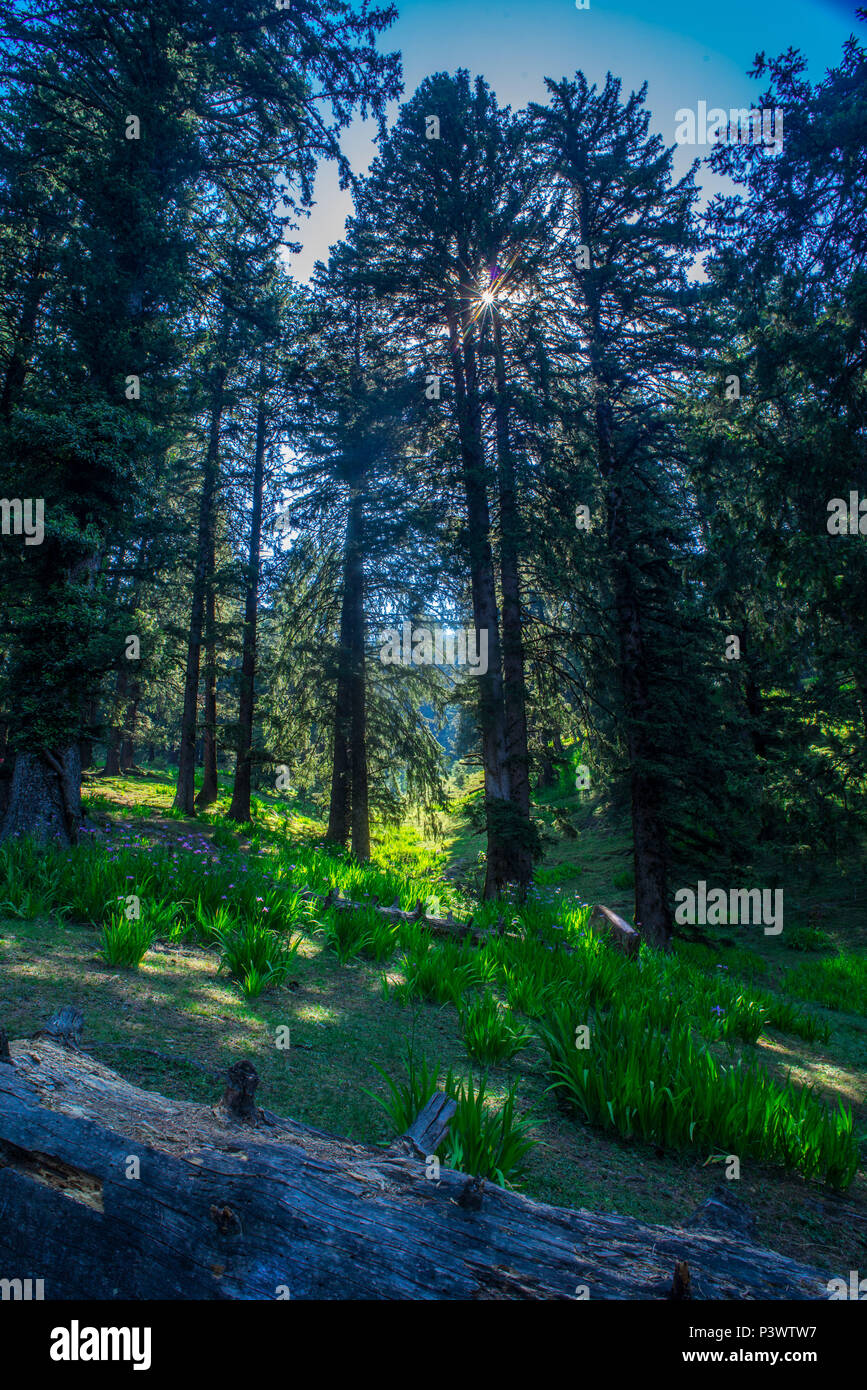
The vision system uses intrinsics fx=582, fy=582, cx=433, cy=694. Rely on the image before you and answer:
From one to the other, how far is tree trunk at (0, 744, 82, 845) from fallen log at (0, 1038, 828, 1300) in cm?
574

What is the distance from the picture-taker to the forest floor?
2.80 meters

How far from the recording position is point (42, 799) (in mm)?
7223

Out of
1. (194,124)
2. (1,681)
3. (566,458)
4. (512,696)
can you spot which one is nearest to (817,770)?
(512,696)

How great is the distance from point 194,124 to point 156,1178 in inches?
519

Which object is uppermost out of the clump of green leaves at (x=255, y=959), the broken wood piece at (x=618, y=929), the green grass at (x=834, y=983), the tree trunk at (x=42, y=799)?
the tree trunk at (x=42, y=799)

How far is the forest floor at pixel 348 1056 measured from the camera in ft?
9.20

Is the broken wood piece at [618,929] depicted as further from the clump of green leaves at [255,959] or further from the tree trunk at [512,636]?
the clump of green leaves at [255,959]

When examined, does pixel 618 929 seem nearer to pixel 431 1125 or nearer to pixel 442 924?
pixel 442 924

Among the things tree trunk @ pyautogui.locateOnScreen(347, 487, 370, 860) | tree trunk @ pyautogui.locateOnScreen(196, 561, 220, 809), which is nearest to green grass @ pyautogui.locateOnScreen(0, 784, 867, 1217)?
tree trunk @ pyautogui.locateOnScreen(347, 487, 370, 860)

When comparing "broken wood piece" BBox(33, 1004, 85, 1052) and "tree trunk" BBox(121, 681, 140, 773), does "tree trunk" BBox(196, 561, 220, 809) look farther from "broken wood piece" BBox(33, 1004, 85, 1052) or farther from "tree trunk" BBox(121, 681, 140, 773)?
"broken wood piece" BBox(33, 1004, 85, 1052)

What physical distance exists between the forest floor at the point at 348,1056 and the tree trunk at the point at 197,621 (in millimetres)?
11292

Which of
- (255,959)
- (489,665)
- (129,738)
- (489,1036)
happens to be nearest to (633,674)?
(489,665)

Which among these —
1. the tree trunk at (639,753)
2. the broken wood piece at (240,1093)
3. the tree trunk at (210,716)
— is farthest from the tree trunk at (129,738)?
the broken wood piece at (240,1093)
